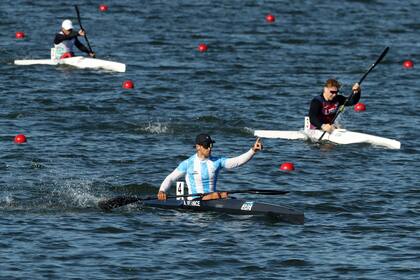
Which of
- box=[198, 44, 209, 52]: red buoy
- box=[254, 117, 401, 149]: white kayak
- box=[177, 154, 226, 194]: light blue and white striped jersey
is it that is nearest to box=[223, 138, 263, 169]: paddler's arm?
box=[177, 154, 226, 194]: light blue and white striped jersey

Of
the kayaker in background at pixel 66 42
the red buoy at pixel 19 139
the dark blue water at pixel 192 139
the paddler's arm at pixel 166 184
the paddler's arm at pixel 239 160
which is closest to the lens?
the dark blue water at pixel 192 139

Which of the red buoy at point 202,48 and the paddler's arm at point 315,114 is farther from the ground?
the red buoy at point 202,48

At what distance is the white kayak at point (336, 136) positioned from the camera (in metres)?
28.2

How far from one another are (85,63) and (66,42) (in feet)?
3.27

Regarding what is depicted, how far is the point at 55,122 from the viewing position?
100 ft

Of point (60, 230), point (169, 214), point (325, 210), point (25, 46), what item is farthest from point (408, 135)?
point (25, 46)

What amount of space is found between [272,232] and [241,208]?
90 cm

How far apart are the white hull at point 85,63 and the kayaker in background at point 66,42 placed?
194mm

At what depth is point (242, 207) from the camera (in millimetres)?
21328

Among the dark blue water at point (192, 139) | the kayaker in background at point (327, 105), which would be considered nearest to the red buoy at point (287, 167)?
the dark blue water at point (192, 139)

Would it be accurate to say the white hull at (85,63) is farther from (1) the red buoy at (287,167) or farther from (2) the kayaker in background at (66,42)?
(1) the red buoy at (287,167)

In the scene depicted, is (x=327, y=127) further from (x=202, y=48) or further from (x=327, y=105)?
(x=202, y=48)

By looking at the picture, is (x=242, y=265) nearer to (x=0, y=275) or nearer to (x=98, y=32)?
(x=0, y=275)

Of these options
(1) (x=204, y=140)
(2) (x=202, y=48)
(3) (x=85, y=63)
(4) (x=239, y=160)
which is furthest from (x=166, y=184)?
(2) (x=202, y=48)
